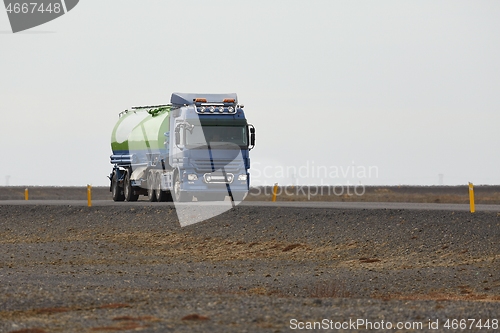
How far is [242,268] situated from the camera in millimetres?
22094

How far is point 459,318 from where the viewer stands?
12031mm

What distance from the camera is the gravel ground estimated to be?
12148mm

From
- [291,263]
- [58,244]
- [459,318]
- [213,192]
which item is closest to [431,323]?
[459,318]

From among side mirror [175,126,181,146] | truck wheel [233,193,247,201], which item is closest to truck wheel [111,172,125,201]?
side mirror [175,126,181,146]

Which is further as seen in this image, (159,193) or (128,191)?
(128,191)

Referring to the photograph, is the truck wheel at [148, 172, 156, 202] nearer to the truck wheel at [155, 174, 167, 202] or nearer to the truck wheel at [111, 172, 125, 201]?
the truck wheel at [155, 174, 167, 202]

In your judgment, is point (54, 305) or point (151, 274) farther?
point (151, 274)

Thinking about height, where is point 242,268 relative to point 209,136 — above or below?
below

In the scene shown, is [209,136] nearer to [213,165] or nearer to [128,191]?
[213,165]

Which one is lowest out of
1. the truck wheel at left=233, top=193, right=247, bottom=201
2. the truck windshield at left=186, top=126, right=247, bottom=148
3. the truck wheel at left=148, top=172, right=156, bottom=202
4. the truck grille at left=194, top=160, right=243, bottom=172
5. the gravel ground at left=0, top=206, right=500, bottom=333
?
the gravel ground at left=0, top=206, right=500, bottom=333

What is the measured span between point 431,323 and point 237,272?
32.1 ft

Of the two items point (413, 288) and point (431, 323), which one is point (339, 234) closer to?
point (413, 288)

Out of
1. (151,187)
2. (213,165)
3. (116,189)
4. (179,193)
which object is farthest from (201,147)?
(116,189)

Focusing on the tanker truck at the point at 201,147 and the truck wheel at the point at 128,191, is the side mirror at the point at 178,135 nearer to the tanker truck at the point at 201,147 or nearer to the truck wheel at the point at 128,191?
the tanker truck at the point at 201,147
